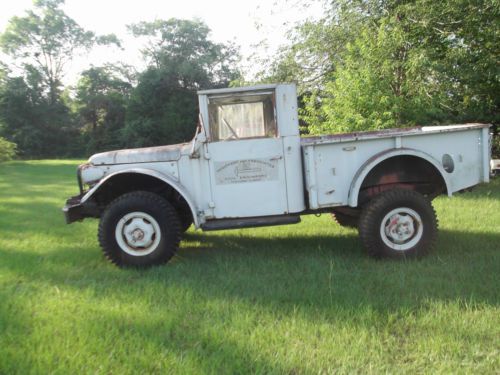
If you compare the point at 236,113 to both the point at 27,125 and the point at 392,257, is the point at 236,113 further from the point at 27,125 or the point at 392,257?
the point at 27,125

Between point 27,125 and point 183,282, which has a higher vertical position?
point 27,125

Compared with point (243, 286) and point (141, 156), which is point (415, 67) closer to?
point (141, 156)

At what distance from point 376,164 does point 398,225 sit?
739 millimetres

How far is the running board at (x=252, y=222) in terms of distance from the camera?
441 cm

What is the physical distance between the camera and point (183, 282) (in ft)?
12.8

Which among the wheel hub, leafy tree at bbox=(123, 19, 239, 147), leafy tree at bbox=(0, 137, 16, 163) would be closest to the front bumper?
the wheel hub

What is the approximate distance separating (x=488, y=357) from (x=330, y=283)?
143 cm

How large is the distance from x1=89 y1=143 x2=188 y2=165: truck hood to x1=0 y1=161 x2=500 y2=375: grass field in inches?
47.0

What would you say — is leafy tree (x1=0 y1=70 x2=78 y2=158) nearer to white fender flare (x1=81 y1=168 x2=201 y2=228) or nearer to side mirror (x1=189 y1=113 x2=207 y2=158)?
white fender flare (x1=81 y1=168 x2=201 y2=228)

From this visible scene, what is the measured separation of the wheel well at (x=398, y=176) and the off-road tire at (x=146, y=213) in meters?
2.24

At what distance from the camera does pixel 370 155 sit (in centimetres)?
449

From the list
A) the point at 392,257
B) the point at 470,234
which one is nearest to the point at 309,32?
the point at 470,234

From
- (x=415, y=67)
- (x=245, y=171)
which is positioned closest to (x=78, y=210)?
(x=245, y=171)

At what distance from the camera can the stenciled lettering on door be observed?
443 cm
